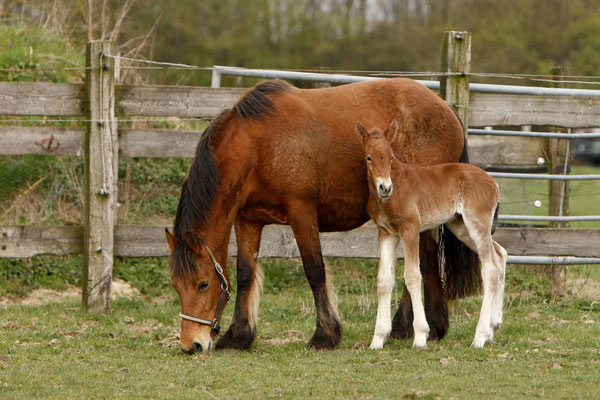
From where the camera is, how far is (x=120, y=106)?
721 centimetres

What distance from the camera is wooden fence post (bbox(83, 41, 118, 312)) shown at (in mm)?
7055

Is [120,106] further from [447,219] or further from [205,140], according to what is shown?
[447,219]

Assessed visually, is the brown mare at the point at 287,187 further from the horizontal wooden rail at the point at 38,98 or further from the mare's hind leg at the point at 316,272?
the horizontal wooden rail at the point at 38,98

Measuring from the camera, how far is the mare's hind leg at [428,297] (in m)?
6.16

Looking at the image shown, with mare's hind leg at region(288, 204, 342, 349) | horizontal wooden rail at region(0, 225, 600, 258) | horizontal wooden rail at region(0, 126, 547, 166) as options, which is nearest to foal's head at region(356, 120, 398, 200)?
mare's hind leg at region(288, 204, 342, 349)

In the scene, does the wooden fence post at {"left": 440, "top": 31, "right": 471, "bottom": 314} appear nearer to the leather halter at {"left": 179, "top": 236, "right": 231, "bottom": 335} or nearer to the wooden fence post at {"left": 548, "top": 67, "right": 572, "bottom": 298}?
the wooden fence post at {"left": 548, "top": 67, "right": 572, "bottom": 298}

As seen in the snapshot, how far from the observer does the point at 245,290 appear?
5.91m

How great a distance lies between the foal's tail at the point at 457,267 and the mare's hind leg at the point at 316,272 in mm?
1076

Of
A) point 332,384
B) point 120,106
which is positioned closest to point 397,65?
point 120,106

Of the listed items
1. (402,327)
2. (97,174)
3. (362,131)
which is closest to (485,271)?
(402,327)

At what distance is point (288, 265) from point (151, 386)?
4206mm

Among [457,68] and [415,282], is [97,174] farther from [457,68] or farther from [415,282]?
[457,68]

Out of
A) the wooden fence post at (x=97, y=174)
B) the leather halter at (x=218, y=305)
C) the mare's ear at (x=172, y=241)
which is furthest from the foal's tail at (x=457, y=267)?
the wooden fence post at (x=97, y=174)

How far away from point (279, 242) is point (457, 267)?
185 centimetres
